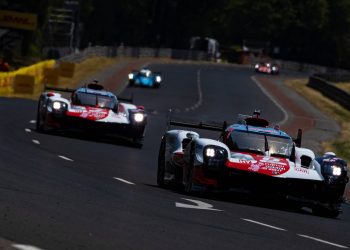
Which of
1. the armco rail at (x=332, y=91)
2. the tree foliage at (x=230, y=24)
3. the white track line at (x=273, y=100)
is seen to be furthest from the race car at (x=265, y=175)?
the tree foliage at (x=230, y=24)

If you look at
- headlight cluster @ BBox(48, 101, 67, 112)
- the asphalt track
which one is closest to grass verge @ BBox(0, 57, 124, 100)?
headlight cluster @ BBox(48, 101, 67, 112)

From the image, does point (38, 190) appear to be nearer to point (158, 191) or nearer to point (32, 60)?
point (158, 191)

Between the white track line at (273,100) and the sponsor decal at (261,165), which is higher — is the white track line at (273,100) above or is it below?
below

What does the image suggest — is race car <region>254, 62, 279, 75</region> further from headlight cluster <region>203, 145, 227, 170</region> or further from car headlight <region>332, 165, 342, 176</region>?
headlight cluster <region>203, 145, 227, 170</region>

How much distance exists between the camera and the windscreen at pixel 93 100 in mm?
26359

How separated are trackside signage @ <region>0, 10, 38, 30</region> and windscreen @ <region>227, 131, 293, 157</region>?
2423 inches

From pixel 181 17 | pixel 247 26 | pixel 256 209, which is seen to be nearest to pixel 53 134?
pixel 256 209

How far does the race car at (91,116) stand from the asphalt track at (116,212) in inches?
63.0

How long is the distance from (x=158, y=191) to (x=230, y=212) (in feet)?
8.37

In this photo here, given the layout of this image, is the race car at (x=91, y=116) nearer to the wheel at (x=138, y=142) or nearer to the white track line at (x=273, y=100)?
the wheel at (x=138, y=142)

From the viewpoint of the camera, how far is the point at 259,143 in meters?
15.8

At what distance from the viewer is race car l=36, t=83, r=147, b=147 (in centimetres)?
2558

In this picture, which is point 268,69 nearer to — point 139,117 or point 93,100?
point 93,100

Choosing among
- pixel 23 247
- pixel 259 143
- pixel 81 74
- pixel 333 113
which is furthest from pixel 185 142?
pixel 81 74
